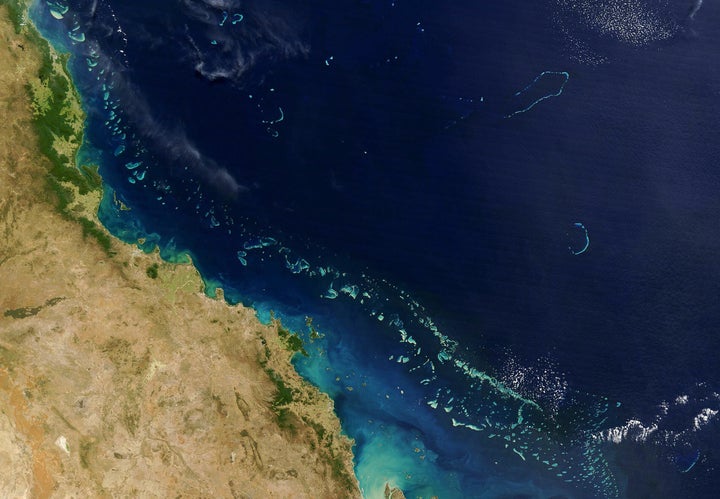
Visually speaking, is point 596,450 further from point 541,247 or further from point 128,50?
point 128,50

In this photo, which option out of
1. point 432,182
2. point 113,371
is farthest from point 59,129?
point 432,182

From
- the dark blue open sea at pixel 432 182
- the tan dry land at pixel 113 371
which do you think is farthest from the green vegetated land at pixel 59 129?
the dark blue open sea at pixel 432 182

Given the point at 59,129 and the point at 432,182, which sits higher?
the point at 59,129

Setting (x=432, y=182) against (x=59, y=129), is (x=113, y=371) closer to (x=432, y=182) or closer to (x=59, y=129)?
(x=59, y=129)

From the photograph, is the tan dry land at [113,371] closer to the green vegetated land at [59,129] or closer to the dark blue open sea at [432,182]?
the green vegetated land at [59,129]

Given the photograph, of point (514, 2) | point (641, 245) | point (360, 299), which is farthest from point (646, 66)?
point (360, 299)
